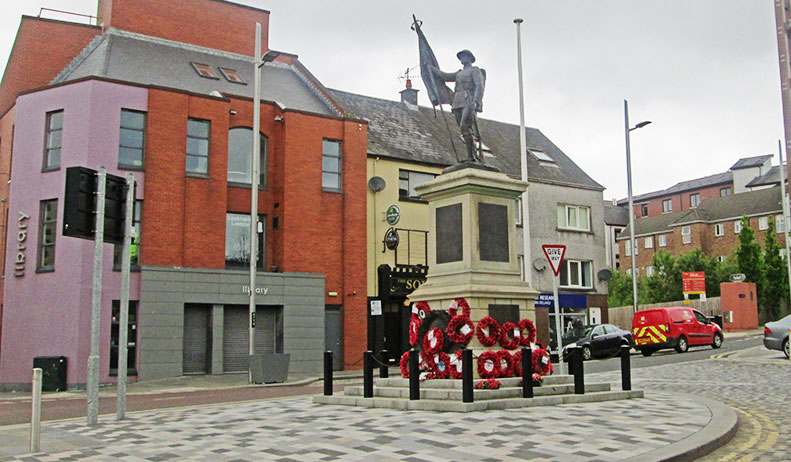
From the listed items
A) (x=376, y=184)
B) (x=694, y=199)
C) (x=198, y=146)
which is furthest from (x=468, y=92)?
(x=694, y=199)

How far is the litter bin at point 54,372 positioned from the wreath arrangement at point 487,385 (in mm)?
16911

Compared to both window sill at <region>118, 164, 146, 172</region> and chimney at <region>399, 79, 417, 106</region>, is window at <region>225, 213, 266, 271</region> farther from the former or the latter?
chimney at <region>399, 79, 417, 106</region>

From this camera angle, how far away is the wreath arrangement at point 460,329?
1288cm

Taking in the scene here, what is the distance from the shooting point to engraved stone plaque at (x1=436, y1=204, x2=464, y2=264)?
45.8ft

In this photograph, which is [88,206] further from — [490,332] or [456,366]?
[490,332]

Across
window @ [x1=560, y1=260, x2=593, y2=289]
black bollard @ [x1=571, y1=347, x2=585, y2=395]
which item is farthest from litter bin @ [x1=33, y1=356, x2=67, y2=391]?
window @ [x1=560, y1=260, x2=593, y2=289]

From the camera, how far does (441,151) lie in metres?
36.7

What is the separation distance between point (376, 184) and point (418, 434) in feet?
77.7

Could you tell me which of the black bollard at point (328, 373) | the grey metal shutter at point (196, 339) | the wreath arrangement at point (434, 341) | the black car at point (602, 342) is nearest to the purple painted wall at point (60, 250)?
the grey metal shutter at point (196, 339)

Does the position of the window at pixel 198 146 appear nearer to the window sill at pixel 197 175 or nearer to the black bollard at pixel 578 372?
the window sill at pixel 197 175

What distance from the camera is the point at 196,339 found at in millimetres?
26656

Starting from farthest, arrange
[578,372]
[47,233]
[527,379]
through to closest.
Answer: [47,233] → [578,372] → [527,379]

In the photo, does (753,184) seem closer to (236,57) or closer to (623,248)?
(623,248)

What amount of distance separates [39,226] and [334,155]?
11.5 metres
